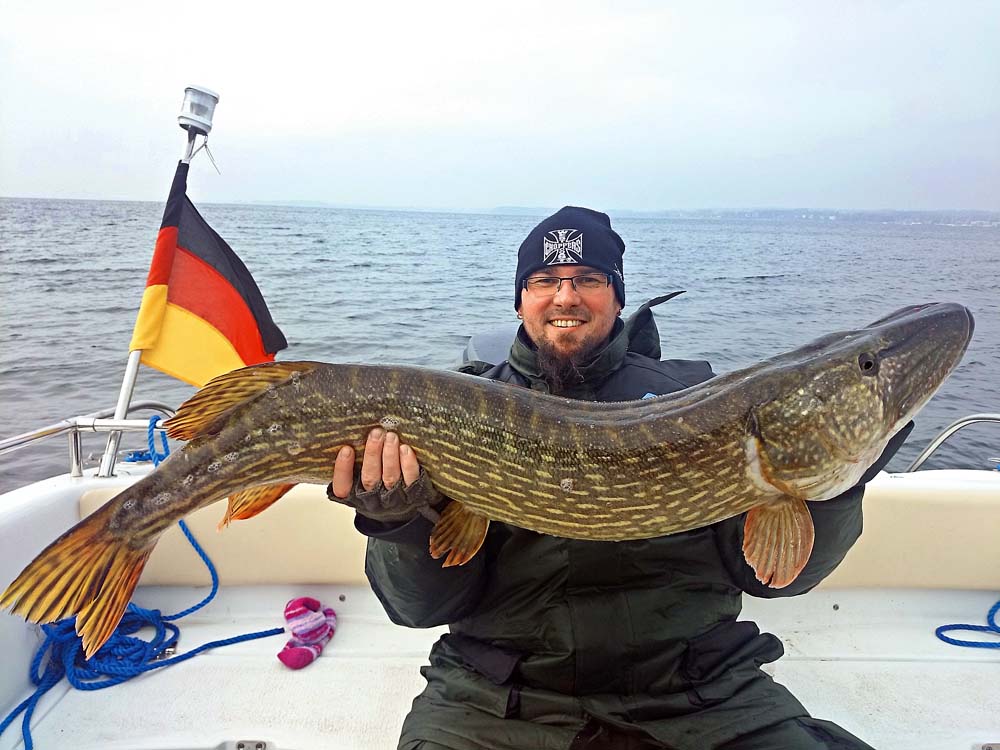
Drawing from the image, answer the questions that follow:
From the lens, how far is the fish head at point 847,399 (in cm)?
174

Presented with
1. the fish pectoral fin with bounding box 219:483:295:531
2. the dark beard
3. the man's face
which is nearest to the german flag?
the fish pectoral fin with bounding box 219:483:295:531

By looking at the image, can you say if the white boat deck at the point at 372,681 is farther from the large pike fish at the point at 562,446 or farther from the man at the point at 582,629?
the large pike fish at the point at 562,446

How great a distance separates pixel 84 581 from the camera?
5.93 ft

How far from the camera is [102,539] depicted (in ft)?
6.04

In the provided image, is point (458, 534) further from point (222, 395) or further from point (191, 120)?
point (191, 120)

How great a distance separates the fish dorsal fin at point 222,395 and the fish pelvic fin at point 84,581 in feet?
1.06

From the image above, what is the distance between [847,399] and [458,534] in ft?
3.55

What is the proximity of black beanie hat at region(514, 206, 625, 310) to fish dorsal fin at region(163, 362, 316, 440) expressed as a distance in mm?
1221

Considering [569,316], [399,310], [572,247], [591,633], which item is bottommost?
[399,310]

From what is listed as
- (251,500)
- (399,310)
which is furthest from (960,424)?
(399,310)

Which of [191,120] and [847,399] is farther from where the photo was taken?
[191,120]

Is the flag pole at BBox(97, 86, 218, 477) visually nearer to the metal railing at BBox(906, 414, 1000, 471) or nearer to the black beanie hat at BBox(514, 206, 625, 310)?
the black beanie hat at BBox(514, 206, 625, 310)

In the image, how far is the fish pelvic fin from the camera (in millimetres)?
1735

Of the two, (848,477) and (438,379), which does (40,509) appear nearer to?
(438,379)
